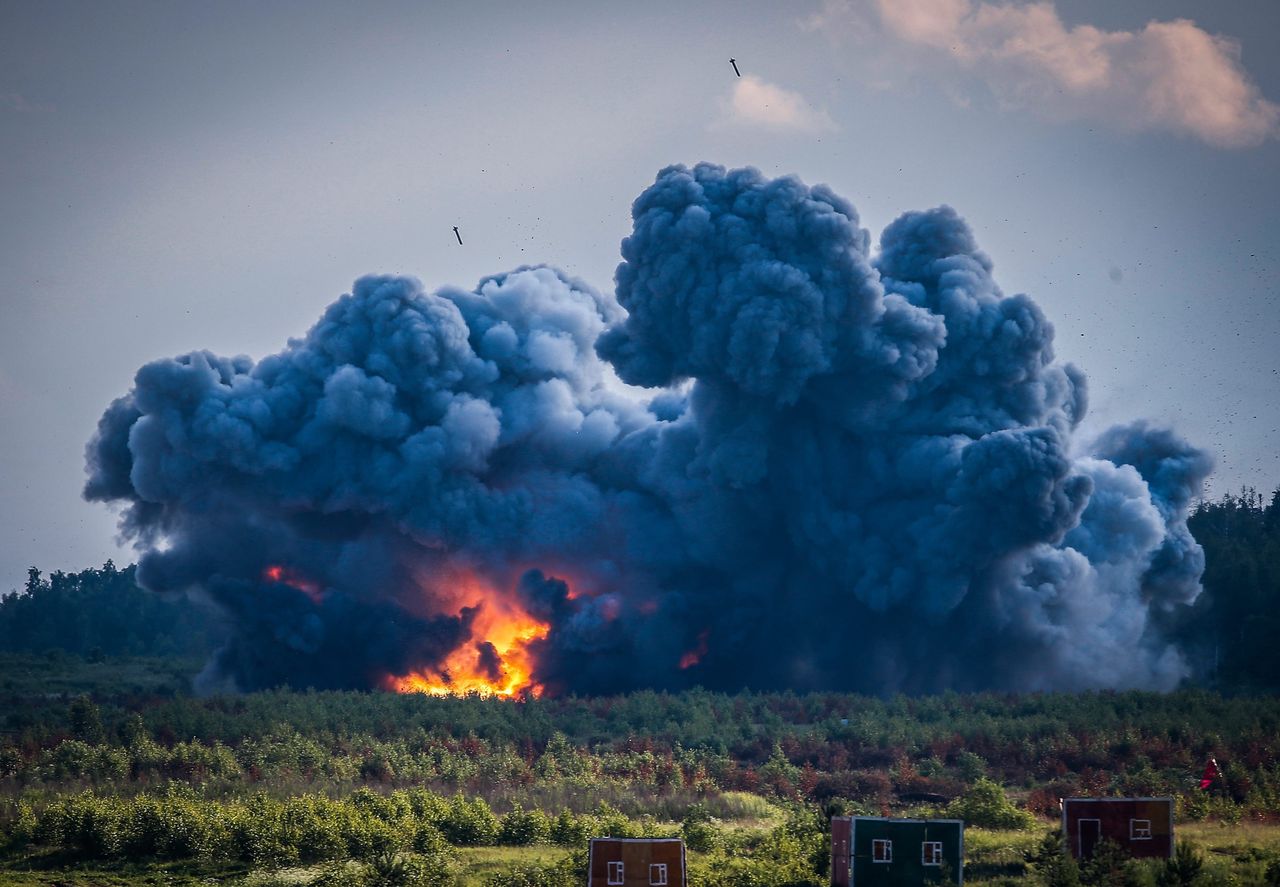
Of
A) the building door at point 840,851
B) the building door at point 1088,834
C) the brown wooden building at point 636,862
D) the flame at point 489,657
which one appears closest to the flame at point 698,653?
the flame at point 489,657

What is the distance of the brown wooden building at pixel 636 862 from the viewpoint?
38906 millimetres

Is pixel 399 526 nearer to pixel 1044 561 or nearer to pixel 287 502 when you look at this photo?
pixel 287 502

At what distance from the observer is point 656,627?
88438 mm

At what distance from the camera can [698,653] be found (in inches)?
3553

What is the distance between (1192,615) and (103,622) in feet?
269

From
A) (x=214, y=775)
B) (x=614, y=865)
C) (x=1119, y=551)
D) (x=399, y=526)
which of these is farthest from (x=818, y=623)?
(x=614, y=865)

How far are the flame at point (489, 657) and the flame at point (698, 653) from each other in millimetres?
7422

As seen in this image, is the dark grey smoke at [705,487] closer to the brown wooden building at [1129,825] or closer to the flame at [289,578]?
the flame at [289,578]

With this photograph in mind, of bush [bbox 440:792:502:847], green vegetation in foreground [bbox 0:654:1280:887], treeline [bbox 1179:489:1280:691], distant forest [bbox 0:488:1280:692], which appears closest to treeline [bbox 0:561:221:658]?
distant forest [bbox 0:488:1280:692]

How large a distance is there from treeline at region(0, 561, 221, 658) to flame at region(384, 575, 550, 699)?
36.1 meters

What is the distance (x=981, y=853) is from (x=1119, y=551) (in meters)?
48.5

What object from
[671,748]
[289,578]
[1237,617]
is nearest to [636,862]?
[671,748]

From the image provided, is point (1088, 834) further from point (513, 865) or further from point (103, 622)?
point (103, 622)

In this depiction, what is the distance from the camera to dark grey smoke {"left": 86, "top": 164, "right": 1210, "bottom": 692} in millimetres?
85688
